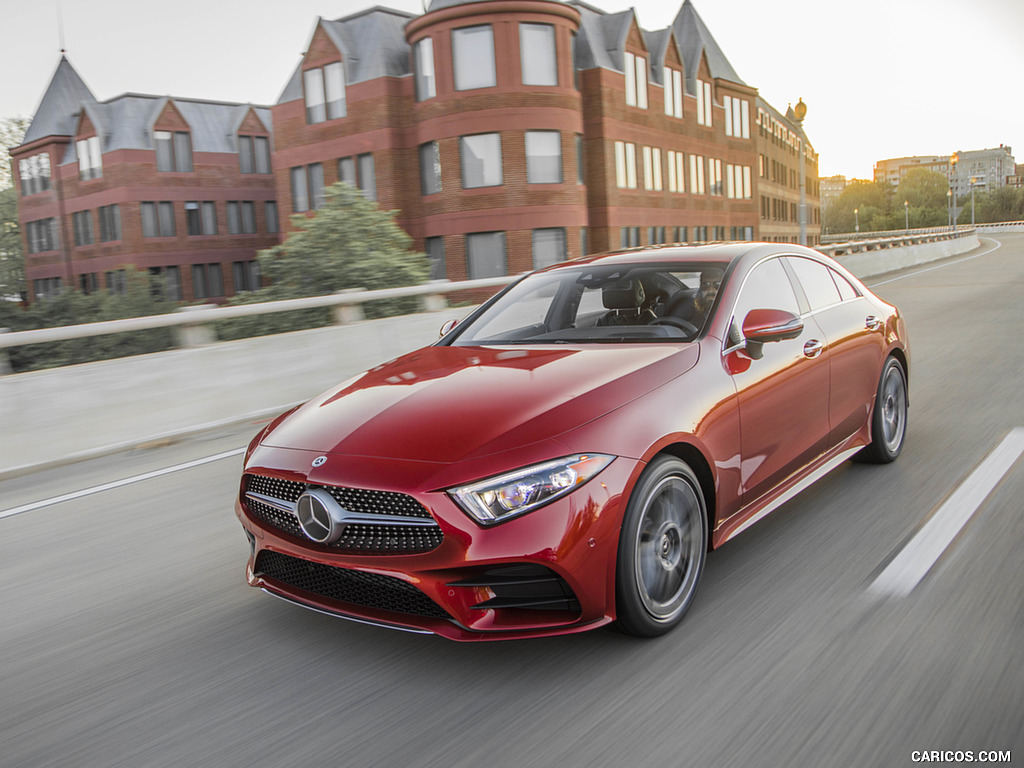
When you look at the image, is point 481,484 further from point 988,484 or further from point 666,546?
point 988,484

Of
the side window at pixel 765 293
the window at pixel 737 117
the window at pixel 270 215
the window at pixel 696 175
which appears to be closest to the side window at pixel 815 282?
the side window at pixel 765 293

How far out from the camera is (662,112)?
41.2m

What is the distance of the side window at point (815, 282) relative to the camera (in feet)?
16.9

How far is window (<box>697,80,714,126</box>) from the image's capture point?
45.4 m

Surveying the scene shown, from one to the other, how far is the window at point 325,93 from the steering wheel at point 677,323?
32.6 metres

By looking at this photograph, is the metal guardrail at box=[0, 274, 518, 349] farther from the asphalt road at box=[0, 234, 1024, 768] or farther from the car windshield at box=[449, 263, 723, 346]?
the car windshield at box=[449, 263, 723, 346]

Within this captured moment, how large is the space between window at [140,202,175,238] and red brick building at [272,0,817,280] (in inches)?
464

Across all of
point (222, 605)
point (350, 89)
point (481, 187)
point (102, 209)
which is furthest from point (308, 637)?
point (102, 209)

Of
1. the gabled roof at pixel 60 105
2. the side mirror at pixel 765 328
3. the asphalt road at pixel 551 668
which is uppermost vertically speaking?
the gabled roof at pixel 60 105

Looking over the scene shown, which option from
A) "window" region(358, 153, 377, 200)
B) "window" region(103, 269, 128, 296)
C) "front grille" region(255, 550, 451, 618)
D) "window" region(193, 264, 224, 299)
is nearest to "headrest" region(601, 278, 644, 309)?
"front grille" region(255, 550, 451, 618)

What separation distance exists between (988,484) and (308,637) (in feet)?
12.6

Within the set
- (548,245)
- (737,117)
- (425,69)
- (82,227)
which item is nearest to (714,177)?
(737,117)

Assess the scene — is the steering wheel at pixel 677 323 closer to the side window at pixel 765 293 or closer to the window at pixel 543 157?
the side window at pixel 765 293

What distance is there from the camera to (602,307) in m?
4.96
